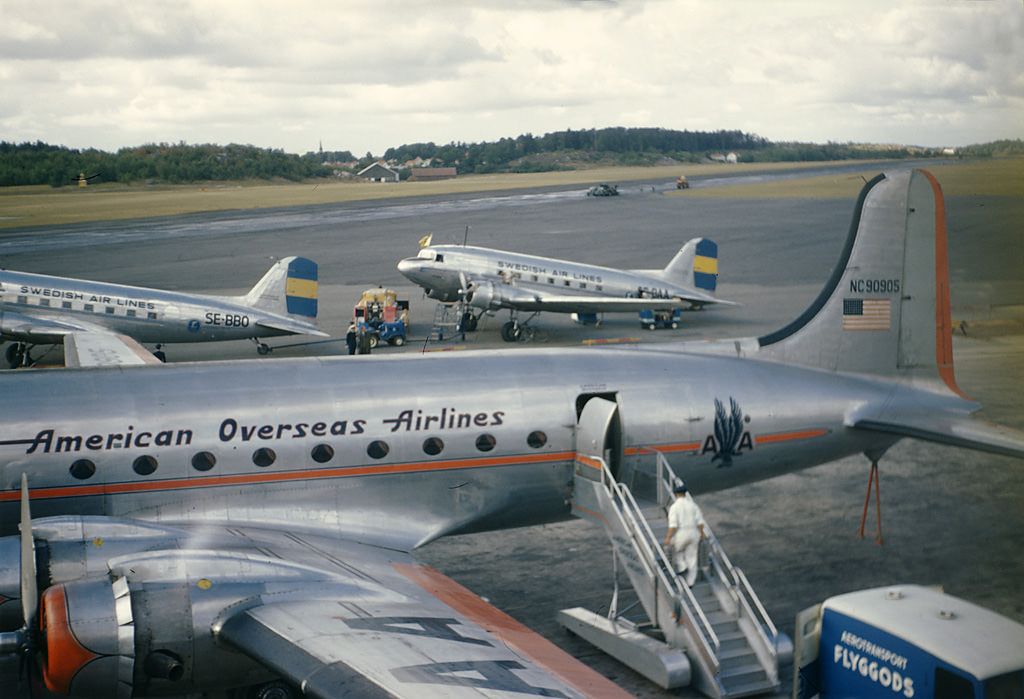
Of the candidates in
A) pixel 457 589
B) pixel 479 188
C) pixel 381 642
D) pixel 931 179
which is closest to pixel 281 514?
pixel 457 589

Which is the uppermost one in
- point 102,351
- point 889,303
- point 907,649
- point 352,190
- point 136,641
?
point 352,190

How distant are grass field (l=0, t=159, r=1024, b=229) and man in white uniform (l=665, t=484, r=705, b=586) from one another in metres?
5.38

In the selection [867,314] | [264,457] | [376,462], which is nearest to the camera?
[264,457]

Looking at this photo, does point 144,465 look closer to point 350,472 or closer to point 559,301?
point 350,472

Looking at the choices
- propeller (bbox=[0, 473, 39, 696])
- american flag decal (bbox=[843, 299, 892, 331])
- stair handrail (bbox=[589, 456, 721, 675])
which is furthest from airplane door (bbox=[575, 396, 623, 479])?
propeller (bbox=[0, 473, 39, 696])

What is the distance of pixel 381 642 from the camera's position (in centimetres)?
831

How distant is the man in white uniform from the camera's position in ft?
38.2

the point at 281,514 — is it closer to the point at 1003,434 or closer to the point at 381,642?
the point at 381,642

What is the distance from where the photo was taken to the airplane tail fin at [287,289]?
101 feet

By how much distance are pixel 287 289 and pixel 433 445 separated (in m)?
19.5

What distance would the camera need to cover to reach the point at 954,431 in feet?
44.4

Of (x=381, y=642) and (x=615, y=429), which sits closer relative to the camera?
(x=381, y=642)

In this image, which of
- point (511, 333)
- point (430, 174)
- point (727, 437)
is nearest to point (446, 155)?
point (430, 174)

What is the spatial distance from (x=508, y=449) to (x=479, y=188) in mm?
101760
